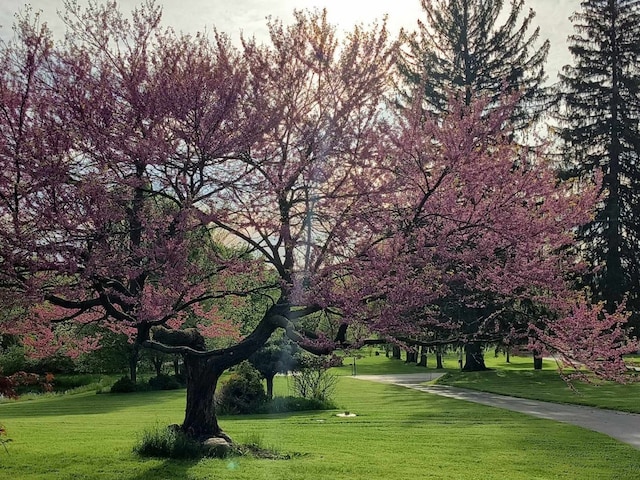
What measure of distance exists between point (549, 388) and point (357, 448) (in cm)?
1601

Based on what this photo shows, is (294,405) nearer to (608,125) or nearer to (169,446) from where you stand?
(169,446)

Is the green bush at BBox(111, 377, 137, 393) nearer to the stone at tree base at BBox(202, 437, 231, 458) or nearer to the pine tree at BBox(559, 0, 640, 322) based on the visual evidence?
the stone at tree base at BBox(202, 437, 231, 458)

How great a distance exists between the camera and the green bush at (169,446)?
8.79 meters

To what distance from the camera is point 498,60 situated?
29.2 m

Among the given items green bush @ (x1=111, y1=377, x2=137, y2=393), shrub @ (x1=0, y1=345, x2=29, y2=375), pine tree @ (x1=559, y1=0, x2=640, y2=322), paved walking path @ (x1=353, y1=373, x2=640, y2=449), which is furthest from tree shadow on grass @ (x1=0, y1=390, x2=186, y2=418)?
pine tree @ (x1=559, y1=0, x2=640, y2=322)

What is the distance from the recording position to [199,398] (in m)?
9.35

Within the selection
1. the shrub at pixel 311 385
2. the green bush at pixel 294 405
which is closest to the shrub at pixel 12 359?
the shrub at pixel 311 385

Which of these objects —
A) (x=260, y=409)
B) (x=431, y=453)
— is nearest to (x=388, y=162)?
(x=431, y=453)

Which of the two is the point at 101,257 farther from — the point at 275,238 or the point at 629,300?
the point at 629,300

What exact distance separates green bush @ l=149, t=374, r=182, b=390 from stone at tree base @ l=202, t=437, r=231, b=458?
21.2 m

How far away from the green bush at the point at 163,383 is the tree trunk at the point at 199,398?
68.7 feet

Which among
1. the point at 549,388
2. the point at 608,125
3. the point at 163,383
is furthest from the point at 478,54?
the point at 163,383

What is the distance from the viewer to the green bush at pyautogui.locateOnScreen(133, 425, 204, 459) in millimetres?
8789

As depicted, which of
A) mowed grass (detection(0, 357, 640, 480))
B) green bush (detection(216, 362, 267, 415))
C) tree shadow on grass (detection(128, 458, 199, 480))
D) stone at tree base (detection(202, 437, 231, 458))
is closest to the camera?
tree shadow on grass (detection(128, 458, 199, 480))
